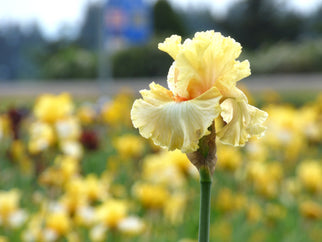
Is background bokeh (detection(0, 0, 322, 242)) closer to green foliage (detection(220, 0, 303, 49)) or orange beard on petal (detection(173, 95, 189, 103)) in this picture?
orange beard on petal (detection(173, 95, 189, 103))

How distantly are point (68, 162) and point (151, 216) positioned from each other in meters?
0.43

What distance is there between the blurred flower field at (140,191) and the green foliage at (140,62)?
39.1 ft

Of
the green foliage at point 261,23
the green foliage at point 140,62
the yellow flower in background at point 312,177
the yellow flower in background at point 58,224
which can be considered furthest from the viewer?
the green foliage at point 261,23

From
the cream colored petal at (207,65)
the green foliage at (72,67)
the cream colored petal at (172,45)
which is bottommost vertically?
the cream colored petal at (207,65)

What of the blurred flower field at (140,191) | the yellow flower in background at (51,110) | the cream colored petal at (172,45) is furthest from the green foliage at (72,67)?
the cream colored petal at (172,45)

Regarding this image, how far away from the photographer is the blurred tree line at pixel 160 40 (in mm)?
14705

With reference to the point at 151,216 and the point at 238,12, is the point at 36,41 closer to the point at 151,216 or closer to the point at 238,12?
the point at 238,12

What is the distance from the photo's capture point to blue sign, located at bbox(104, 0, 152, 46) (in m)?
6.04

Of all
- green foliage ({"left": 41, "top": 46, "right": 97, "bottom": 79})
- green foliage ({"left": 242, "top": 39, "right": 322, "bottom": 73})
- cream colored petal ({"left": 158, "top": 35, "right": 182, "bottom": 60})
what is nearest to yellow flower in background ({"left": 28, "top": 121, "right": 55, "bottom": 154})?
cream colored petal ({"left": 158, "top": 35, "right": 182, "bottom": 60})

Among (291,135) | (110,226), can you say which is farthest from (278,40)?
(110,226)

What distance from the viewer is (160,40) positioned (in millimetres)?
15625

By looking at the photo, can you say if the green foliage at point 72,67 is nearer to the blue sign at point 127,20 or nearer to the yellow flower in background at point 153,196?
the blue sign at point 127,20

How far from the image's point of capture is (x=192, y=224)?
1834mm

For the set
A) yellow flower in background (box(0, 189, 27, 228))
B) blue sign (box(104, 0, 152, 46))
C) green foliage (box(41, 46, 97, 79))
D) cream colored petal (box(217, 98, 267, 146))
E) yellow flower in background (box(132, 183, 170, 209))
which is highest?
green foliage (box(41, 46, 97, 79))
